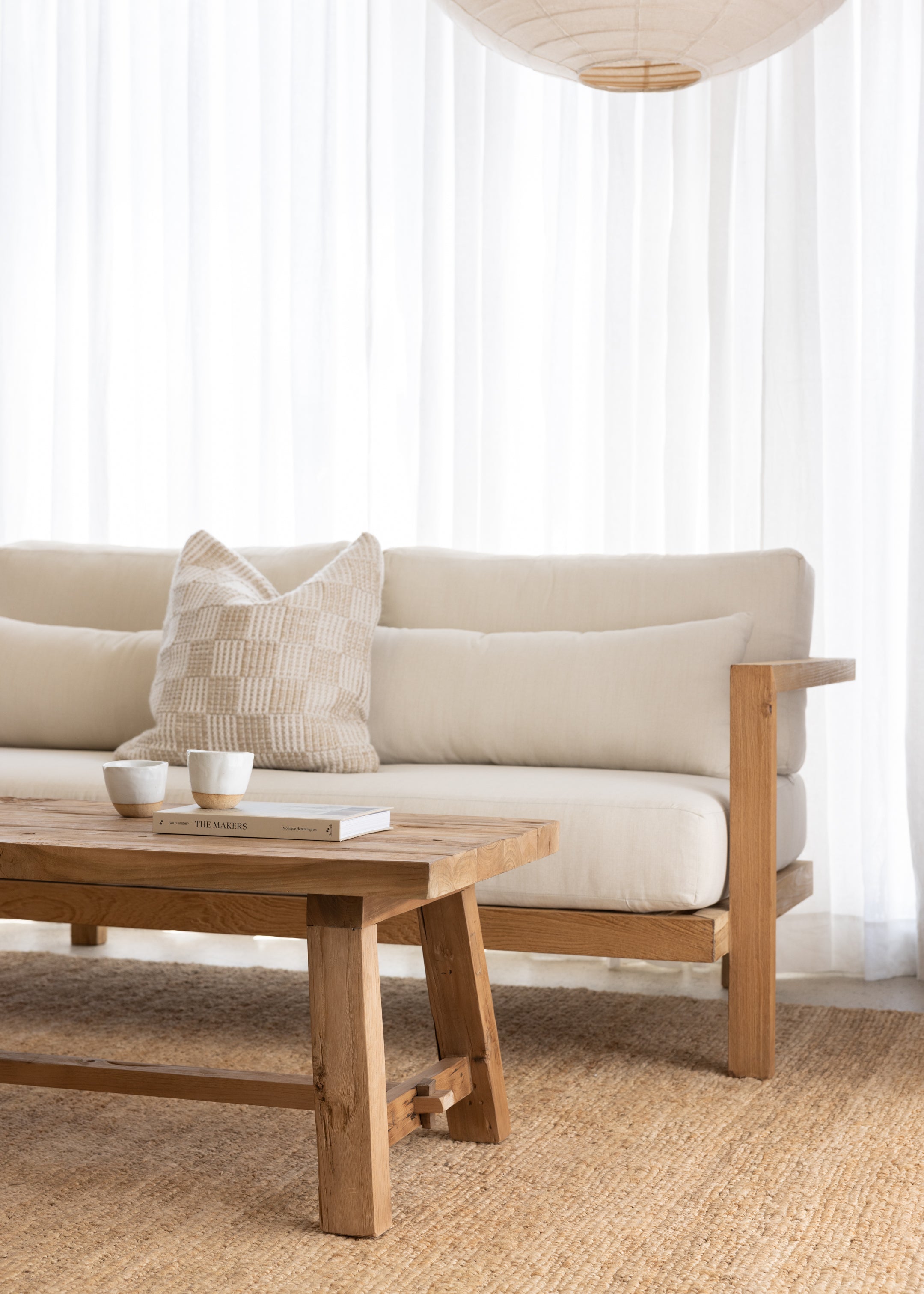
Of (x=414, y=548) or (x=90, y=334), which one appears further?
(x=90, y=334)

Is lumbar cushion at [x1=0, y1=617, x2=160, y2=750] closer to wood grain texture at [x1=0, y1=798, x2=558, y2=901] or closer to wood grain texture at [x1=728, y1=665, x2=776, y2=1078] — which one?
wood grain texture at [x1=0, y1=798, x2=558, y2=901]

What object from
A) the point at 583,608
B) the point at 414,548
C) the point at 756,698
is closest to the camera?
the point at 756,698

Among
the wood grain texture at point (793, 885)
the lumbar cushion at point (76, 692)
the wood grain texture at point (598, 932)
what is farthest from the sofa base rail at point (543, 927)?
the lumbar cushion at point (76, 692)

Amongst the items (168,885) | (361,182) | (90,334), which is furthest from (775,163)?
(168,885)

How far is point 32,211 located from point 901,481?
95.5 inches

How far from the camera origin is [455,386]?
344 cm

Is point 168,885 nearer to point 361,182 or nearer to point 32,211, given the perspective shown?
point 361,182

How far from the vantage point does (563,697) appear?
2.65m

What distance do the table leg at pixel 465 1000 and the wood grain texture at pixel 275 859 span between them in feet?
0.40

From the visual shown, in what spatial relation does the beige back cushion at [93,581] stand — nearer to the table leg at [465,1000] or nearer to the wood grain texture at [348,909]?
the table leg at [465,1000]

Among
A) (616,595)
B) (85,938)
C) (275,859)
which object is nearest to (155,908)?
(275,859)

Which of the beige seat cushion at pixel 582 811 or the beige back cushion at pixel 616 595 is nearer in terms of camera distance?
the beige seat cushion at pixel 582 811

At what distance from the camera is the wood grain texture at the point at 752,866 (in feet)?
7.18

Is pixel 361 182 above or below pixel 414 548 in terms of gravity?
above
